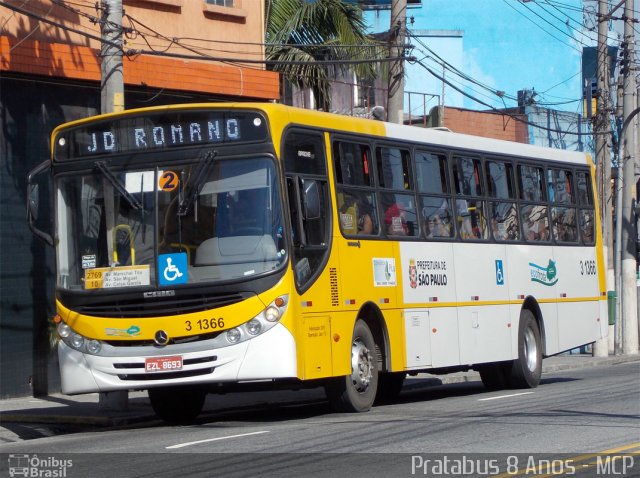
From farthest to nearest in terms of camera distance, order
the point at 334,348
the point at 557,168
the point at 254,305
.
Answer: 1. the point at 557,168
2. the point at 334,348
3. the point at 254,305

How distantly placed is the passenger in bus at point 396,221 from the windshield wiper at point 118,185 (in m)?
3.51

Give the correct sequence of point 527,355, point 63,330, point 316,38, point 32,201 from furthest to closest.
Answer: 1. point 316,38
2. point 527,355
3. point 32,201
4. point 63,330

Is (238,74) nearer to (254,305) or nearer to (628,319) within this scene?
(254,305)

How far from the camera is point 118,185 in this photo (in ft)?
43.7

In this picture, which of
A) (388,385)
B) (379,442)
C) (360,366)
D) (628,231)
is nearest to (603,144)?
(628,231)

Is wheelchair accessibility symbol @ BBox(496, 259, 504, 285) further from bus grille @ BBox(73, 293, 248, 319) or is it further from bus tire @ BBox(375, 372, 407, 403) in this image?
bus grille @ BBox(73, 293, 248, 319)

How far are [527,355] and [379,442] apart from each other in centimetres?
826

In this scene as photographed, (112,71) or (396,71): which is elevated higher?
(396,71)

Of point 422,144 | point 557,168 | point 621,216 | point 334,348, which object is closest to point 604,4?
point 621,216

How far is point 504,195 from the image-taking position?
1844 cm

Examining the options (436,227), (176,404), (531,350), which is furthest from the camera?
(531,350)

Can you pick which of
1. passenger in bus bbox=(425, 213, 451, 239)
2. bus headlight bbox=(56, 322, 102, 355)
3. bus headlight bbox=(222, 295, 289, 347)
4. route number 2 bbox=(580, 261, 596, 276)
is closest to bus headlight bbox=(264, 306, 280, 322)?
bus headlight bbox=(222, 295, 289, 347)

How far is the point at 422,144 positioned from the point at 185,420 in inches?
193

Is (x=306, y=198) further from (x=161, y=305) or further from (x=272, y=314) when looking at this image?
(x=161, y=305)
